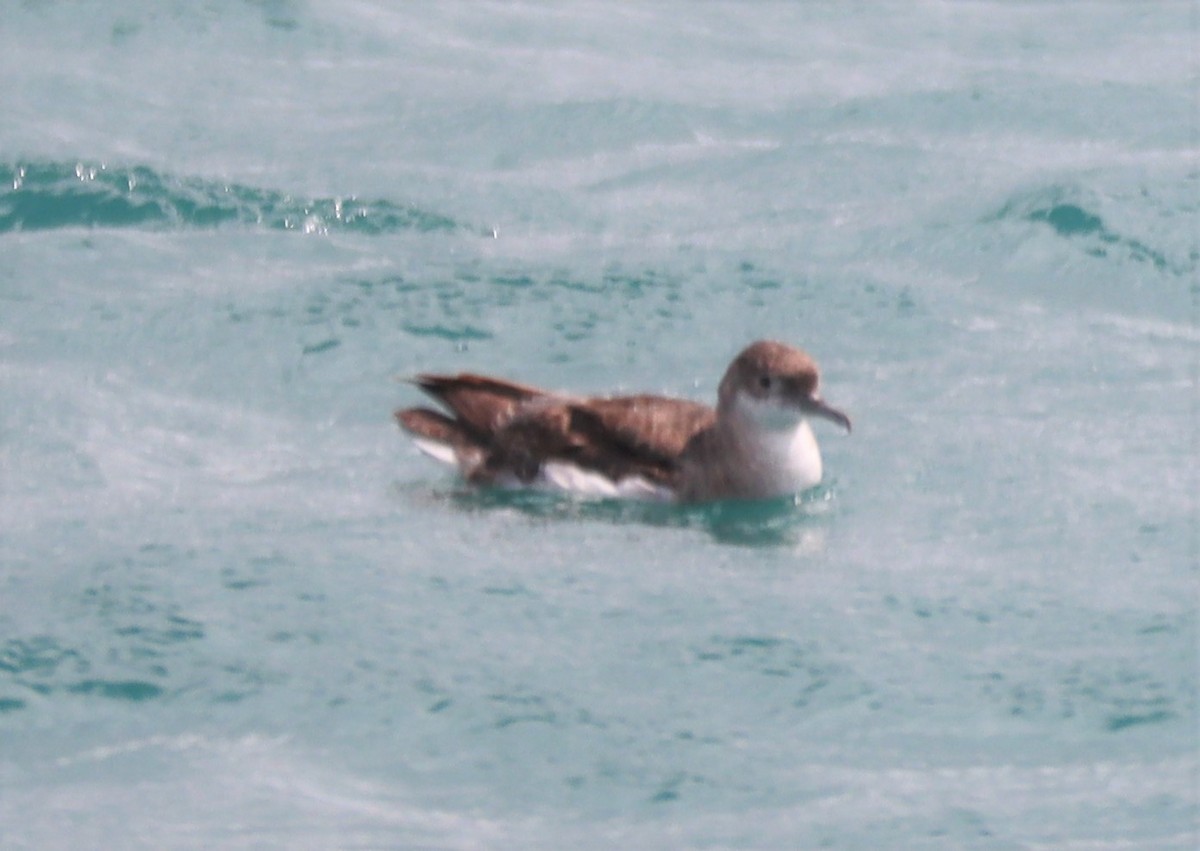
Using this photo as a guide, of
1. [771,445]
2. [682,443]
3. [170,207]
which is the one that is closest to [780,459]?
[771,445]

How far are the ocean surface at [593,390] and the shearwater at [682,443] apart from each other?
6.8 inches

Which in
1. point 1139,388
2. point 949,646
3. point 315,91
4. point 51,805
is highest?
point 315,91

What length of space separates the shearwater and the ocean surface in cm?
17

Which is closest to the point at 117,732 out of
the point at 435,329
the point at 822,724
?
the point at 822,724

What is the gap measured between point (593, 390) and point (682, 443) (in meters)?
1.60

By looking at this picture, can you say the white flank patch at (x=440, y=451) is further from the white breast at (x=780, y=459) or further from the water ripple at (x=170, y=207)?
the water ripple at (x=170, y=207)

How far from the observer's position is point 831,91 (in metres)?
16.7

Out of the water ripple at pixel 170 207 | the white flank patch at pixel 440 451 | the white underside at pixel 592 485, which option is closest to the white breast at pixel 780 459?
the white underside at pixel 592 485

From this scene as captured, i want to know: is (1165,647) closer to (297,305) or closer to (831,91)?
(297,305)

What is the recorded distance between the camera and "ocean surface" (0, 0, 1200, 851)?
7.70m

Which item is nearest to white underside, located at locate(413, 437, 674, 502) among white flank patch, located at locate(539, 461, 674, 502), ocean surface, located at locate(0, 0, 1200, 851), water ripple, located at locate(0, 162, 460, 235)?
white flank patch, located at locate(539, 461, 674, 502)

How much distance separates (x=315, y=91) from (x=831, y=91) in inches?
147

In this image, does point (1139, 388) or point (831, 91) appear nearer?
point (1139, 388)

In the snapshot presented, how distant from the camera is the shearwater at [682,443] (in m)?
10.1
